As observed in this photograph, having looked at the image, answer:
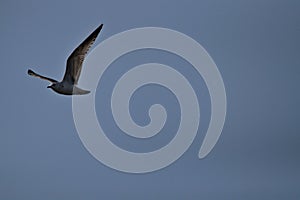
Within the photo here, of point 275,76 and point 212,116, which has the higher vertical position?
point 275,76

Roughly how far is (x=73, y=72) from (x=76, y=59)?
52 mm

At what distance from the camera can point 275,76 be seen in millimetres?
1911

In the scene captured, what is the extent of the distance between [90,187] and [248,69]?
0.78 meters

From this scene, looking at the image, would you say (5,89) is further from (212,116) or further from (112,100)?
(212,116)

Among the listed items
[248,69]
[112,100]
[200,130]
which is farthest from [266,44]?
[112,100]

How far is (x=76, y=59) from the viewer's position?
188 centimetres

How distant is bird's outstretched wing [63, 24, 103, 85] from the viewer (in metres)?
1.88

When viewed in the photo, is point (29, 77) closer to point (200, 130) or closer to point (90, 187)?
point (90, 187)

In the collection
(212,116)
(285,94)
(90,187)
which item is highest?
(285,94)

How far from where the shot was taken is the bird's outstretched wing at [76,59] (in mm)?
1877

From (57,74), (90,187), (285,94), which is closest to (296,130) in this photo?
(285,94)

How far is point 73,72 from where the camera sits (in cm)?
188

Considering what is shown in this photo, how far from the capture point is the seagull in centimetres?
188

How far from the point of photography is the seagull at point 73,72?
188cm
